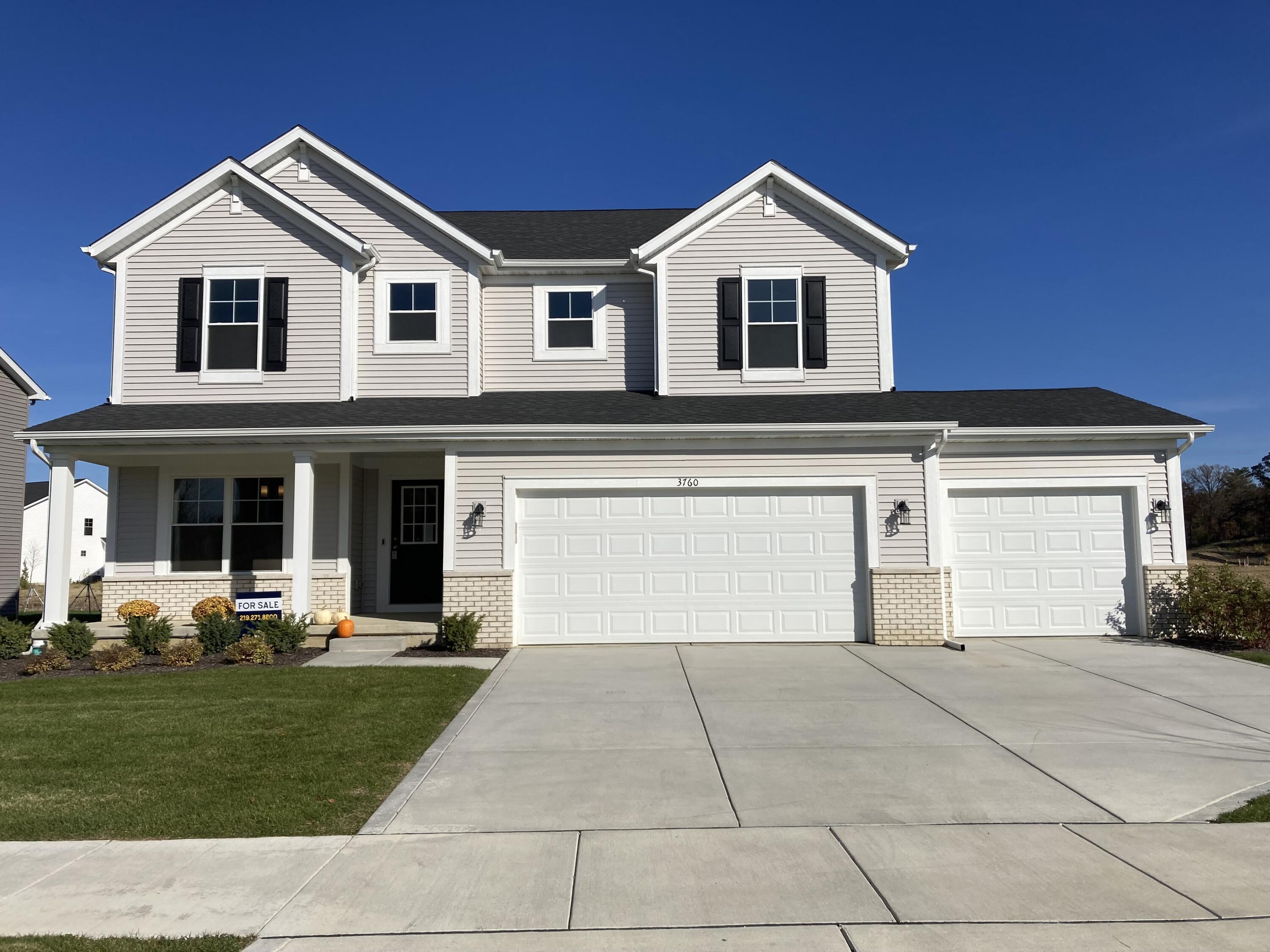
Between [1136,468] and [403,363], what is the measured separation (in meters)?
12.2

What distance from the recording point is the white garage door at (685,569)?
12891 mm

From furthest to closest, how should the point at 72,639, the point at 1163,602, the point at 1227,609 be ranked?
A: the point at 1163,602
the point at 1227,609
the point at 72,639

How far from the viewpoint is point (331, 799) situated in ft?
19.4

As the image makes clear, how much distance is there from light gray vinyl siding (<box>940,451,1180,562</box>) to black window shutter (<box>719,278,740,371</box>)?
12.7 ft

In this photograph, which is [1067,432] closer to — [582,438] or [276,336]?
[582,438]

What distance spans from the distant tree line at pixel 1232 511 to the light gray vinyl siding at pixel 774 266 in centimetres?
3920

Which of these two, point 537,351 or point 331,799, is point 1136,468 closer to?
point 537,351

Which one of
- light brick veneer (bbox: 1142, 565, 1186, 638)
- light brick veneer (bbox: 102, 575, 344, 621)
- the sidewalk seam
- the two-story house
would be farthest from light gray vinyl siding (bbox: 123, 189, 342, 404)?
light brick veneer (bbox: 1142, 565, 1186, 638)

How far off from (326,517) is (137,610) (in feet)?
10.4

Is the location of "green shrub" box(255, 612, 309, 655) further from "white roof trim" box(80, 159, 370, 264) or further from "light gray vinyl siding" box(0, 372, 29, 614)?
"light gray vinyl siding" box(0, 372, 29, 614)

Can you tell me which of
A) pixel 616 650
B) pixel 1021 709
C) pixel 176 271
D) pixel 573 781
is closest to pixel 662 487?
pixel 616 650

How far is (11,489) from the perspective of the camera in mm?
21938

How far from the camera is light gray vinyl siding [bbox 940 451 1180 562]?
1337 centimetres

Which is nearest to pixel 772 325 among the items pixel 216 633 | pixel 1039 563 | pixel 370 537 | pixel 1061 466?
pixel 1061 466
